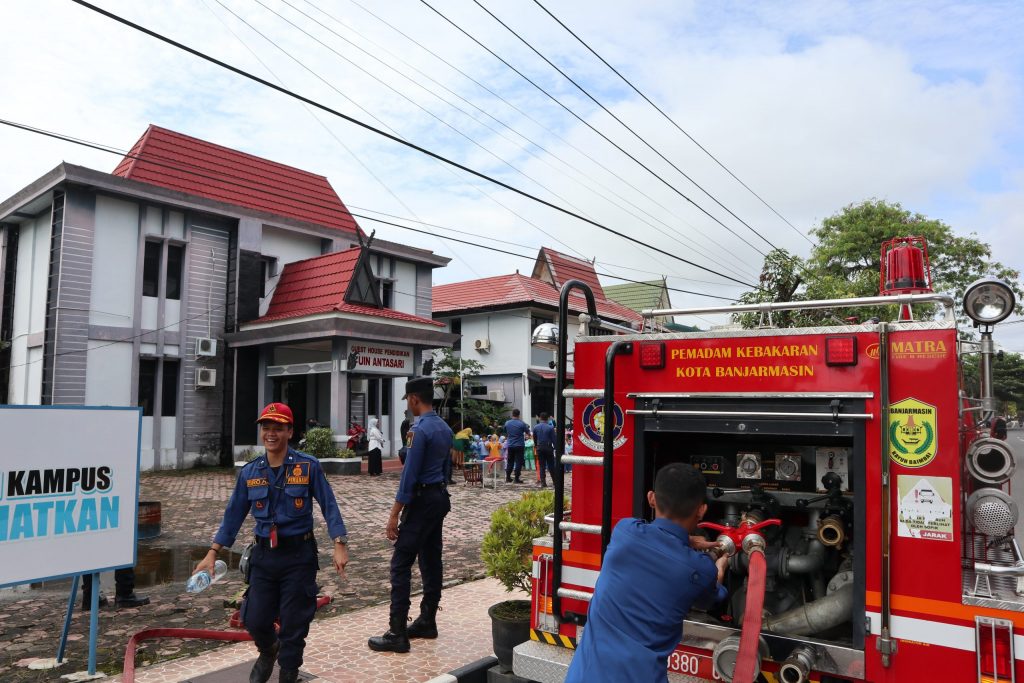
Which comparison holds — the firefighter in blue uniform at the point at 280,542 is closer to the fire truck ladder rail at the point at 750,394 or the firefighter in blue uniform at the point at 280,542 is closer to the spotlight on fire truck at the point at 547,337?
the spotlight on fire truck at the point at 547,337

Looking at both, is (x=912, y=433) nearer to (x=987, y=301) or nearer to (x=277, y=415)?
(x=987, y=301)

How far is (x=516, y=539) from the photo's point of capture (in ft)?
18.1

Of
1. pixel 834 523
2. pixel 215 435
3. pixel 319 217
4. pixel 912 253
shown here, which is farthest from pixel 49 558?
pixel 319 217

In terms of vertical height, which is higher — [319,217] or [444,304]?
[319,217]

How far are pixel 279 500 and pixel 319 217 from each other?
2194cm

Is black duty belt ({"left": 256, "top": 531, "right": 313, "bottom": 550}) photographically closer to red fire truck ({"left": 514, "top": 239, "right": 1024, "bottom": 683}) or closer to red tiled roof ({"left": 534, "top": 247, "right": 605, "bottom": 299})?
red fire truck ({"left": 514, "top": 239, "right": 1024, "bottom": 683})

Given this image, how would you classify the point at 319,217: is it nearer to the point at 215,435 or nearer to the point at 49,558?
the point at 215,435

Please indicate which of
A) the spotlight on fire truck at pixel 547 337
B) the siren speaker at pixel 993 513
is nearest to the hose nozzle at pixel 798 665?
the siren speaker at pixel 993 513

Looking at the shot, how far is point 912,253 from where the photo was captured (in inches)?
218

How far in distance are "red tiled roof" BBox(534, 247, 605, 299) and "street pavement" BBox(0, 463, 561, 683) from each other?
70.2 ft

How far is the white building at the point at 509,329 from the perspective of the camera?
29844 millimetres

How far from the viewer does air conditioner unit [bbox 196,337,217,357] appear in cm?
2128

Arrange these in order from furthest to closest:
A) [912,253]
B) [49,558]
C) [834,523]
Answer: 1. [912,253]
2. [49,558]
3. [834,523]

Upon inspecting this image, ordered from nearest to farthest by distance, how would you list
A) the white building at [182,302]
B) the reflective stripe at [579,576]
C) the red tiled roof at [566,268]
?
the reflective stripe at [579,576] → the white building at [182,302] → the red tiled roof at [566,268]
